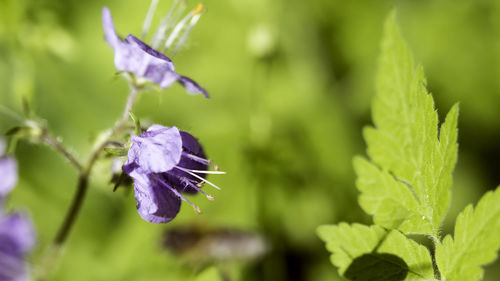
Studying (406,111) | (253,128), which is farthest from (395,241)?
(253,128)

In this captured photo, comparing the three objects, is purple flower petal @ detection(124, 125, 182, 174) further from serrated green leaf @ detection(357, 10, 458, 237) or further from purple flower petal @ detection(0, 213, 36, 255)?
purple flower petal @ detection(0, 213, 36, 255)

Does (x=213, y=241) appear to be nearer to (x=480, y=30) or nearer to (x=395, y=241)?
(x=395, y=241)

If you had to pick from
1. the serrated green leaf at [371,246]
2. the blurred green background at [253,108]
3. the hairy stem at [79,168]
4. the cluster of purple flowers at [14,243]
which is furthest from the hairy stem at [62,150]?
the blurred green background at [253,108]

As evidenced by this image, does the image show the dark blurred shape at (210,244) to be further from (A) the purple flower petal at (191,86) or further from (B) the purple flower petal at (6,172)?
(A) the purple flower petal at (191,86)

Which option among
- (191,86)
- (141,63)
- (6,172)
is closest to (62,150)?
(141,63)

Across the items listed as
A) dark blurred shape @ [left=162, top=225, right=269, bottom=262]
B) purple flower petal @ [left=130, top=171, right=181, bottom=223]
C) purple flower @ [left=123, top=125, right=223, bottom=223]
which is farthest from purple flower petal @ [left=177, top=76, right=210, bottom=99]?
dark blurred shape @ [left=162, top=225, right=269, bottom=262]

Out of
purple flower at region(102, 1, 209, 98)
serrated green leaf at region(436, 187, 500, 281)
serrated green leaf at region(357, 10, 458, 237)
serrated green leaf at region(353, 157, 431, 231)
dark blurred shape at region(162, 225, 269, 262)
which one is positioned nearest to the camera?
serrated green leaf at region(436, 187, 500, 281)
